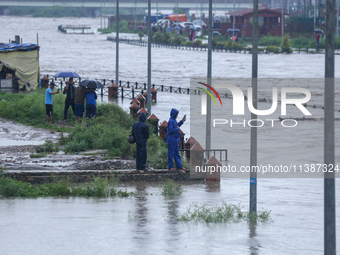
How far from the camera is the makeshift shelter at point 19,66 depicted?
31.3 meters

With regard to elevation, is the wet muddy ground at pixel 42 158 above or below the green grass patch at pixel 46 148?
below

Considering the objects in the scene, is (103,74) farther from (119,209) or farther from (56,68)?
(119,209)

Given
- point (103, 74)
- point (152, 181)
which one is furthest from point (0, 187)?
point (103, 74)

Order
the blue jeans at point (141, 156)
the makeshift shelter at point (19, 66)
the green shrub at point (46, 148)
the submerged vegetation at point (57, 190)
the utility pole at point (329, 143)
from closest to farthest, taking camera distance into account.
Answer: the utility pole at point (329, 143)
the submerged vegetation at point (57, 190)
the blue jeans at point (141, 156)
the green shrub at point (46, 148)
the makeshift shelter at point (19, 66)

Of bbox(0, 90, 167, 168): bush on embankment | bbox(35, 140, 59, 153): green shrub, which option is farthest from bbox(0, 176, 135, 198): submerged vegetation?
bbox(35, 140, 59, 153): green shrub

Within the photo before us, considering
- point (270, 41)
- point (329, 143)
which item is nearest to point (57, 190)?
point (329, 143)

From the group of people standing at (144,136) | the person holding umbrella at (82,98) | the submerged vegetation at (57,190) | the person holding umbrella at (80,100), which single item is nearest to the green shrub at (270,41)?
the person holding umbrella at (82,98)

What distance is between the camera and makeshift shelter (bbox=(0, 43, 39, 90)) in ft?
103

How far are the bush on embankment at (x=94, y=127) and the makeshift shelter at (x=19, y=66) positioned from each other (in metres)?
3.60

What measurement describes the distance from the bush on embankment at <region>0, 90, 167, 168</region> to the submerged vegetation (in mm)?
2826

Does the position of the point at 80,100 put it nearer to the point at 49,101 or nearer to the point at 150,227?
the point at 49,101

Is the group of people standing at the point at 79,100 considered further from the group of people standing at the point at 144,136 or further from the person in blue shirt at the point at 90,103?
the group of people standing at the point at 144,136

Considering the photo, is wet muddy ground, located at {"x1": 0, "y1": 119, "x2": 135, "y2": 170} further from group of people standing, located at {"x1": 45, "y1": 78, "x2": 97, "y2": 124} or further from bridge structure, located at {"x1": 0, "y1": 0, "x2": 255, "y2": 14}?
bridge structure, located at {"x1": 0, "y1": 0, "x2": 255, "y2": 14}

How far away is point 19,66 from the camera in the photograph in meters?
31.7
